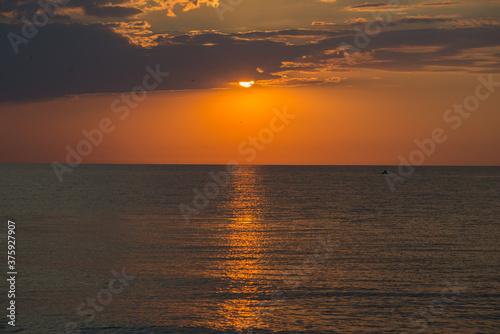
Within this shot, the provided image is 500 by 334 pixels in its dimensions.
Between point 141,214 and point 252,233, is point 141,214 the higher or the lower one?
the higher one

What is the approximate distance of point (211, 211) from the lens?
75750mm

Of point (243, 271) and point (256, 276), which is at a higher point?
point (243, 271)

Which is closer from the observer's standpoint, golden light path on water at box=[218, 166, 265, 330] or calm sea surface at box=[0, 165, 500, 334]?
calm sea surface at box=[0, 165, 500, 334]

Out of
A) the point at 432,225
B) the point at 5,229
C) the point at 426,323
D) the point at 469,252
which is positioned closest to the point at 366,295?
the point at 426,323

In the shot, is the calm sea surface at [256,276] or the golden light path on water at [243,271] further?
the golden light path on water at [243,271]

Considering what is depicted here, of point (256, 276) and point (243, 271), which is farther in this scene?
point (243, 271)

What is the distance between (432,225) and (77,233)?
3557cm

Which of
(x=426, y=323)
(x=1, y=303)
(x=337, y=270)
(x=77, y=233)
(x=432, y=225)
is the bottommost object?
(x=426, y=323)

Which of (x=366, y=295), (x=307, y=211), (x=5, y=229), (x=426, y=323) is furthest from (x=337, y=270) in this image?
(x=307, y=211)

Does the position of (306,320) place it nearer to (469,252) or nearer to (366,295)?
(366,295)

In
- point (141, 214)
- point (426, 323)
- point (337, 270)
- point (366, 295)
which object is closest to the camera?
point (426, 323)

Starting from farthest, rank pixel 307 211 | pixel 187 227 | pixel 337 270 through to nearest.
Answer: pixel 307 211
pixel 187 227
pixel 337 270

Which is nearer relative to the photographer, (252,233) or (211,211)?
(252,233)

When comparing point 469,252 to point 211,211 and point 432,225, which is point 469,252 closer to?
point 432,225
